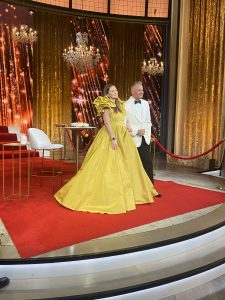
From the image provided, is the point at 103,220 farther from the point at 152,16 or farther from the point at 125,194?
the point at 152,16

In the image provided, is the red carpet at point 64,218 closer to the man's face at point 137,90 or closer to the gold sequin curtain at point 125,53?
the man's face at point 137,90

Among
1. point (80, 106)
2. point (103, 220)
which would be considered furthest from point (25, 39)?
point (103, 220)

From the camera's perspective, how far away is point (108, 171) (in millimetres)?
4223

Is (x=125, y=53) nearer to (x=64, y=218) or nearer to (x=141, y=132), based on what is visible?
(x=141, y=132)

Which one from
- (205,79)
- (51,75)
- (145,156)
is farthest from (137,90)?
(51,75)

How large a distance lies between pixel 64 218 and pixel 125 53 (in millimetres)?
9049

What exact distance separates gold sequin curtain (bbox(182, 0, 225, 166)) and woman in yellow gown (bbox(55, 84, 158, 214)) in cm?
461

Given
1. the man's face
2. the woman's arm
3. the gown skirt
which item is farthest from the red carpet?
the man's face

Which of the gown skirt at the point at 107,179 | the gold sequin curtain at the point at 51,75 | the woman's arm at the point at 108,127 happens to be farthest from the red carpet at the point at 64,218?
the gold sequin curtain at the point at 51,75

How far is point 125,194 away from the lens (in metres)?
4.32

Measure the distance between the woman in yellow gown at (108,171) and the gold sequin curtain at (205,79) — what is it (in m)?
4.61

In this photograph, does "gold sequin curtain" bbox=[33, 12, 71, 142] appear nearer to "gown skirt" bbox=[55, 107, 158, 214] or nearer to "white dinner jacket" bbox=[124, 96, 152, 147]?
"white dinner jacket" bbox=[124, 96, 152, 147]

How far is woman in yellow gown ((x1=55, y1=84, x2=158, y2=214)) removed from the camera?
4.19m

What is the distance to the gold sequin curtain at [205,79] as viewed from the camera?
8.45 m
